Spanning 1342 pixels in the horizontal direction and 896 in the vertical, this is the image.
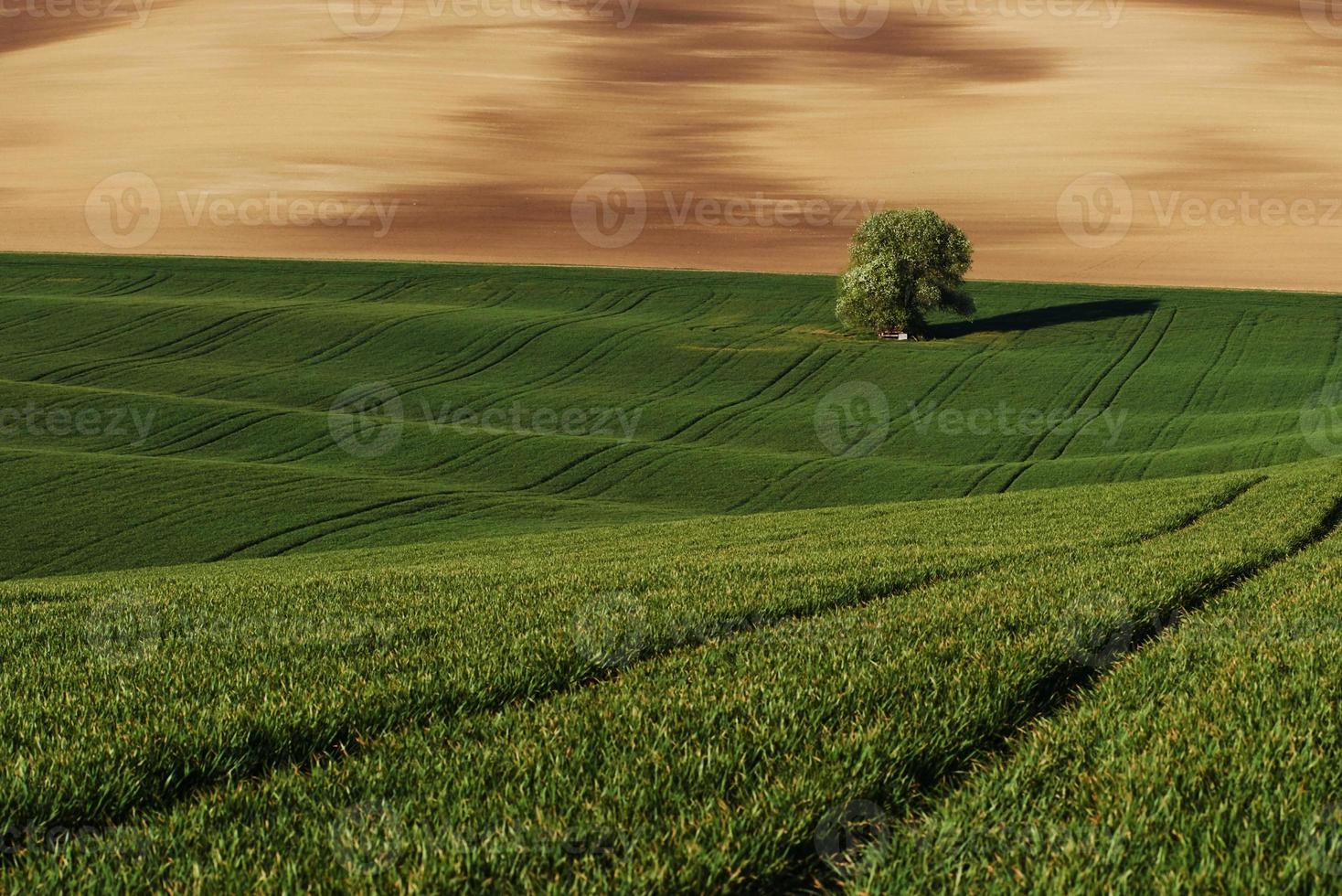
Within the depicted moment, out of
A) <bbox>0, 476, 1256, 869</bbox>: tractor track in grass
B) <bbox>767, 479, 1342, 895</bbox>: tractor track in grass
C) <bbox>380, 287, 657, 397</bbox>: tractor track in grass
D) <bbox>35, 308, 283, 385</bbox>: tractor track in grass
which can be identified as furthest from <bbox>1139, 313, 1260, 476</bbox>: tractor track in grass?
<bbox>35, 308, 283, 385</bbox>: tractor track in grass

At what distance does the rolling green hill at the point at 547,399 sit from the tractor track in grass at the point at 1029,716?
37216 mm

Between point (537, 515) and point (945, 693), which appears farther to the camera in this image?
point (537, 515)

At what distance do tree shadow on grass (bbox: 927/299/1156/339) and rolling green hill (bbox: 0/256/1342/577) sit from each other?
1.35 feet

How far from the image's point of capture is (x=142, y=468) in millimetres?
55250

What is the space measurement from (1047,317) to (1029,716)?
302 ft

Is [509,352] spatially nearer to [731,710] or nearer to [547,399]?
[547,399]

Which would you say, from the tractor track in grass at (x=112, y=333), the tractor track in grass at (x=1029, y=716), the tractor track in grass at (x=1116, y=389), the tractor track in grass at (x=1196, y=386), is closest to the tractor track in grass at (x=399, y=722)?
the tractor track in grass at (x=1029, y=716)

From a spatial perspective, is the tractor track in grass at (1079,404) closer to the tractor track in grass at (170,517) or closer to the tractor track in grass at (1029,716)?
the tractor track in grass at (170,517)

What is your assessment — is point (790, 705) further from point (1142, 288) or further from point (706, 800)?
point (1142, 288)

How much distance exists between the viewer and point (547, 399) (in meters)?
71.4

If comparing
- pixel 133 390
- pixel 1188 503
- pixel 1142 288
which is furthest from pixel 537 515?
pixel 1142 288

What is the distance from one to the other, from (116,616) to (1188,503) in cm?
2402

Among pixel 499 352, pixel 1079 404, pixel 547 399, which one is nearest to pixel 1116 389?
pixel 1079 404

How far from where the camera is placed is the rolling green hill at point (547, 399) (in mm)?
51500
